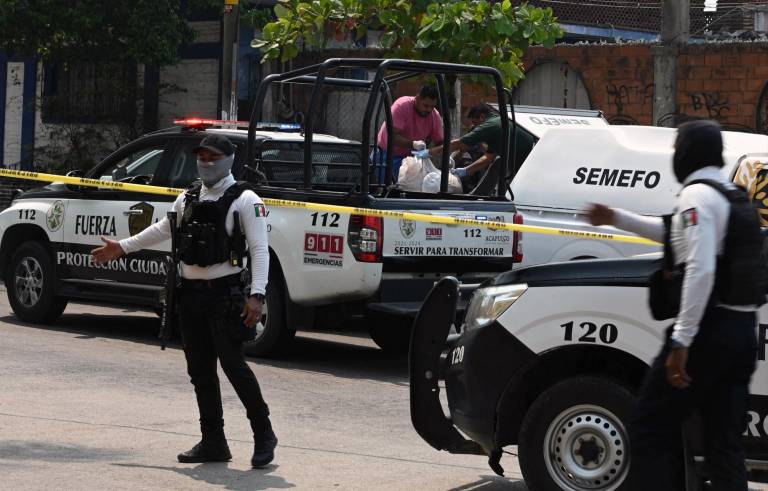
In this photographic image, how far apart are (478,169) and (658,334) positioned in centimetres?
705

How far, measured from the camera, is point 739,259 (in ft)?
16.1

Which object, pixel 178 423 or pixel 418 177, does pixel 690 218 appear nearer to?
pixel 178 423

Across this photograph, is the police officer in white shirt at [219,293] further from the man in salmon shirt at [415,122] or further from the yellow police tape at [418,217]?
the man in salmon shirt at [415,122]

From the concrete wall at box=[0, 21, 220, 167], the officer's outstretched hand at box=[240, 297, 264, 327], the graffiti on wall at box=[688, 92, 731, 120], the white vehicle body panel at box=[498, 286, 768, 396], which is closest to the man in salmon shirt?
the officer's outstretched hand at box=[240, 297, 264, 327]

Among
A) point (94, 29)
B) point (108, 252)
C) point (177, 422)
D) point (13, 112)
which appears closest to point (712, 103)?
point (94, 29)

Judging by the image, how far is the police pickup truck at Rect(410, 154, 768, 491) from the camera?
574cm

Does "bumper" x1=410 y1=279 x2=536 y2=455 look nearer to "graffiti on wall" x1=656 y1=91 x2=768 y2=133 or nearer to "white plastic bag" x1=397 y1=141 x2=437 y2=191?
"white plastic bag" x1=397 y1=141 x2=437 y2=191

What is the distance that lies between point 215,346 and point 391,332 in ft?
13.8

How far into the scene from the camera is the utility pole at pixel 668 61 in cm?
1711

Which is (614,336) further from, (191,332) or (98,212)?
(98,212)

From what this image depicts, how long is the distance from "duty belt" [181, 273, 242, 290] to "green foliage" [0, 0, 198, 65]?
14813 millimetres

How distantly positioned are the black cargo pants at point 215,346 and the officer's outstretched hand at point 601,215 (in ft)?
7.43

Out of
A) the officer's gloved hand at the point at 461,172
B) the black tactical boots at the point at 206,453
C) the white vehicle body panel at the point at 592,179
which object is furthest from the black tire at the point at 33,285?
the black tactical boots at the point at 206,453

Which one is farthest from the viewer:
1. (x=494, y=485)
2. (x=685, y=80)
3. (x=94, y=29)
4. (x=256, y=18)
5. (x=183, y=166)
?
(x=256, y=18)
